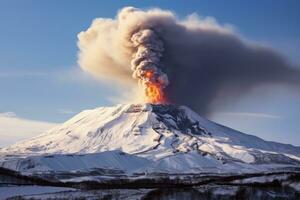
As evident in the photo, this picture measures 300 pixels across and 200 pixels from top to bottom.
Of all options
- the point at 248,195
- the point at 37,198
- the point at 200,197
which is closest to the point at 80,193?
the point at 37,198

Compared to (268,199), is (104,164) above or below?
above

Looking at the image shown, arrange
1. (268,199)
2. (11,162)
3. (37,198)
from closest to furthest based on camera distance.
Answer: (268,199)
(37,198)
(11,162)

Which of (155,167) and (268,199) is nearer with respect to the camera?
(268,199)

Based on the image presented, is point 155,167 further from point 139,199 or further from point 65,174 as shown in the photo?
point 139,199

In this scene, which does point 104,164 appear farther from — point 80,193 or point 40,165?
point 80,193

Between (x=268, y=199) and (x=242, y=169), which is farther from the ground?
(x=242, y=169)

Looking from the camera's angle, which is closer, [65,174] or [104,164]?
[65,174]

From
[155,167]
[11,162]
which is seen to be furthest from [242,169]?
[11,162]

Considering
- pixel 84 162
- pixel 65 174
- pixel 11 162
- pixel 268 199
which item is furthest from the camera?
pixel 84 162

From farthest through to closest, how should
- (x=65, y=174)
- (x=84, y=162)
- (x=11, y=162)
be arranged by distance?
1. (x=84, y=162)
2. (x=11, y=162)
3. (x=65, y=174)
